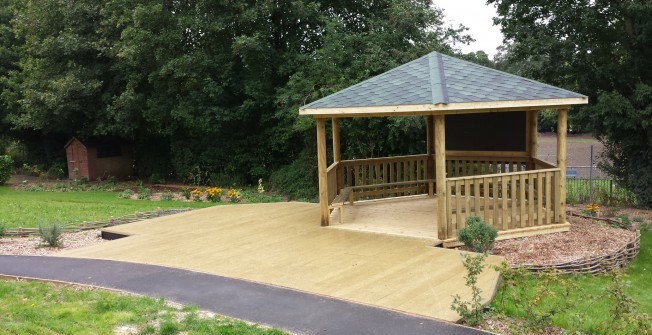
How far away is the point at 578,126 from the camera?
51.3 ft

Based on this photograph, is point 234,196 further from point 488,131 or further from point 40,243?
point 488,131

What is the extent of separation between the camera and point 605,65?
48.5ft

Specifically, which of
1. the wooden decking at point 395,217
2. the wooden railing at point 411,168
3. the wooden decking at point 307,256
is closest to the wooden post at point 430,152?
the wooden railing at point 411,168

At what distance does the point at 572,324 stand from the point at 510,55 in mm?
13063

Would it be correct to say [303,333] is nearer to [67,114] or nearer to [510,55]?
[510,55]

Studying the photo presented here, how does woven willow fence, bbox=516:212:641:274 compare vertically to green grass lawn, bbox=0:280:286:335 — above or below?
below

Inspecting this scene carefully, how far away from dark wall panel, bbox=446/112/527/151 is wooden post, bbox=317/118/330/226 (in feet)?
12.2

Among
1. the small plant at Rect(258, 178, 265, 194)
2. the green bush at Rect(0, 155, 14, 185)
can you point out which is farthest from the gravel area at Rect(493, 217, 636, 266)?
the green bush at Rect(0, 155, 14, 185)

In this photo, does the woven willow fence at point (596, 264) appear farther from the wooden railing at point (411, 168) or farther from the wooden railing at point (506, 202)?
the wooden railing at point (411, 168)

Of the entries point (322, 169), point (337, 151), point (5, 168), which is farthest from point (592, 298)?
point (5, 168)

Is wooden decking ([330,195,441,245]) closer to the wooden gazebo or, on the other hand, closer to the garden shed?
the wooden gazebo

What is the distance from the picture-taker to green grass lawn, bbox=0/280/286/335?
5188 millimetres

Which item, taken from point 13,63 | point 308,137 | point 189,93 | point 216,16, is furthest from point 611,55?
point 13,63

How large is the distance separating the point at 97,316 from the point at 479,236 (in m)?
4.90
